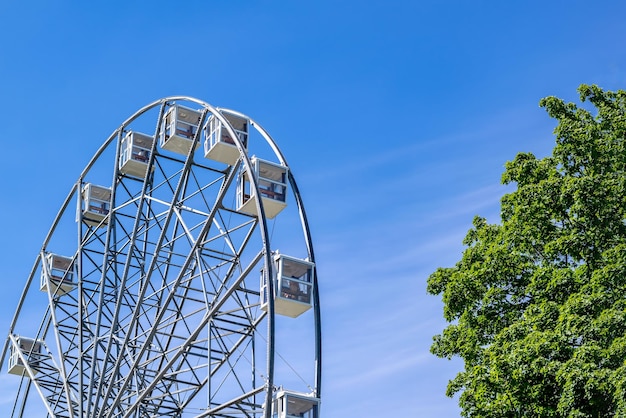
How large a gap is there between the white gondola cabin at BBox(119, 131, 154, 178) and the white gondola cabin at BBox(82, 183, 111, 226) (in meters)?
2.75

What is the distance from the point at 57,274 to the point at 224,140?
37.1 feet

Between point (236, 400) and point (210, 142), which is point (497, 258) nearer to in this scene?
point (236, 400)

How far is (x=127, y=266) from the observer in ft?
97.8

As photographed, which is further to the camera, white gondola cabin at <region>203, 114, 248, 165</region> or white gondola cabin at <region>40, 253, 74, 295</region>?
white gondola cabin at <region>40, 253, 74, 295</region>

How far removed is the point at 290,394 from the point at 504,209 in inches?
288

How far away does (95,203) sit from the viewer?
1382 inches

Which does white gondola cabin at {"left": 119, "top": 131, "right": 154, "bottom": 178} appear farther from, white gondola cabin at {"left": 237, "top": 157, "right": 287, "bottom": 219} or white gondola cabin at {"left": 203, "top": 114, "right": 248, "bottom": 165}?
white gondola cabin at {"left": 237, "top": 157, "right": 287, "bottom": 219}

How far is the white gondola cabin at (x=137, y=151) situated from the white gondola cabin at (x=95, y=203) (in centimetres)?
275

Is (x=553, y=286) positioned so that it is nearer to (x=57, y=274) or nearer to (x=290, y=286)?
(x=290, y=286)

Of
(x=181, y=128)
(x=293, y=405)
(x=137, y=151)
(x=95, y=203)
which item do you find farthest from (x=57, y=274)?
(x=293, y=405)

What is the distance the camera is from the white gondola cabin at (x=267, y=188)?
2538cm

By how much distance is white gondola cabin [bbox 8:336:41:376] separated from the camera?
3575 cm

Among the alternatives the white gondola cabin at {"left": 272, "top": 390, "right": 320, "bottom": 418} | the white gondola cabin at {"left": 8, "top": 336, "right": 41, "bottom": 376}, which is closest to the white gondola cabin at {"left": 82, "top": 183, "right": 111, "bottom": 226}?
the white gondola cabin at {"left": 8, "top": 336, "right": 41, "bottom": 376}

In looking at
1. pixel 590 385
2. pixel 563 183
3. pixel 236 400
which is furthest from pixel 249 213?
pixel 590 385
